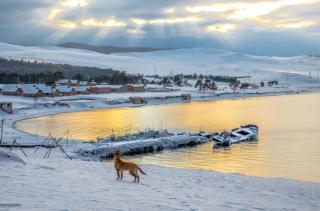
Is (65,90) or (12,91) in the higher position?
(65,90)

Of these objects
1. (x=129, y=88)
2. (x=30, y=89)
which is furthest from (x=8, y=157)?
(x=129, y=88)

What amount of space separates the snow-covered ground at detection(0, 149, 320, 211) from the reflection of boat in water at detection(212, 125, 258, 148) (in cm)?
1395

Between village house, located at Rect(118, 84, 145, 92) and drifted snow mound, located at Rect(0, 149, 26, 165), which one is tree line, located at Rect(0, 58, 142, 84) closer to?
village house, located at Rect(118, 84, 145, 92)

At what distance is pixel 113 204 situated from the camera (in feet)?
21.7

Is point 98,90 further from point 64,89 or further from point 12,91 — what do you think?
point 12,91

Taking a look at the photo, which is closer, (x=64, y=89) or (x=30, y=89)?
(x=30, y=89)

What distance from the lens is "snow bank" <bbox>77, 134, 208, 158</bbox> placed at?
855 inches

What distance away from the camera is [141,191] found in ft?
26.2

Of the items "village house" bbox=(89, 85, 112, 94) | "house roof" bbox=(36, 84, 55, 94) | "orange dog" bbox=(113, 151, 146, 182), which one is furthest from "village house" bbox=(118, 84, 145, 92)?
"orange dog" bbox=(113, 151, 146, 182)

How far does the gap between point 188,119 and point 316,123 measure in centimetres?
983

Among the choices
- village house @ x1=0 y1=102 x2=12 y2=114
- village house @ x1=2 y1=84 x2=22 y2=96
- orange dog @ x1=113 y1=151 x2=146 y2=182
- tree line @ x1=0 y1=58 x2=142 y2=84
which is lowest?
village house @ x1=0 y1=102 x2=12 y2=114

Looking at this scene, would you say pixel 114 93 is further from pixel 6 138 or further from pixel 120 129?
pixel 6 138

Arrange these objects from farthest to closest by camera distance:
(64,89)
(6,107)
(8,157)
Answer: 1. (64,89)
2. (6,107)
3. (8,157)

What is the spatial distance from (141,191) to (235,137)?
20794 mm
